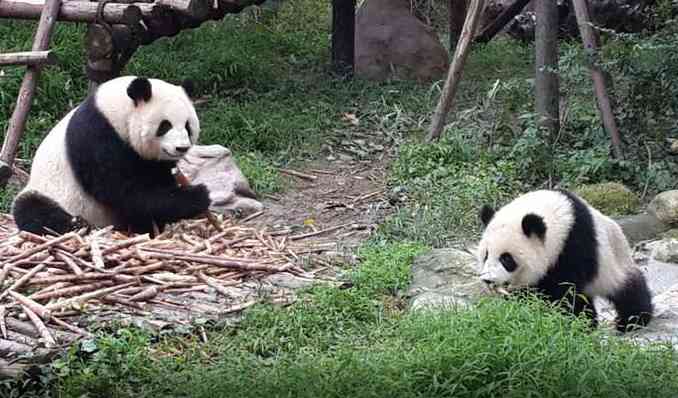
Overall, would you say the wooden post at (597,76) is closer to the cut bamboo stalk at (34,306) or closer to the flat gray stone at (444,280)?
the flat gray stone at (444,280)

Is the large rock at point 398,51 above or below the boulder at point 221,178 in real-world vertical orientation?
above

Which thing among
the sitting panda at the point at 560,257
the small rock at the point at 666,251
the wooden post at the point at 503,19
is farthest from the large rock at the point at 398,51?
the sitting panda at the point at 560,257

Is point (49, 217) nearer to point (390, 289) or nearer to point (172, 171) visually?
point (172, 171)

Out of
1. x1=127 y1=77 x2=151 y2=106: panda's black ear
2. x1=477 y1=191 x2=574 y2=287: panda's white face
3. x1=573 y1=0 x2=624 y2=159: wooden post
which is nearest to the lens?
x1=477 y1=191 x2=574 y2=287: panda's white face

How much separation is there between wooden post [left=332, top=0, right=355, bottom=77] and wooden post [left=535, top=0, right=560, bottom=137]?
331 cm

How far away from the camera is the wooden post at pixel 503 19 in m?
12.9

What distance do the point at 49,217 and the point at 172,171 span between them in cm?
88

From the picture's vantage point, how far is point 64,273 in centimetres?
571

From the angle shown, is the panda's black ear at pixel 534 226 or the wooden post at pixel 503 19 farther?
the wooden post at pixel 503 19

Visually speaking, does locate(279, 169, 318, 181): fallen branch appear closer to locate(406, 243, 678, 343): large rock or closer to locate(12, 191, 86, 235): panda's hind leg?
locate(406, 243, 678, 343): large rock

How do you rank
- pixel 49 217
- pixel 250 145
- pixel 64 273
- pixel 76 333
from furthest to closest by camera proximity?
pixel 250 145 < pixel 49 217 < pixel 64 273 < pixel 76 333

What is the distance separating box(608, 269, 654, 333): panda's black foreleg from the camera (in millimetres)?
6016

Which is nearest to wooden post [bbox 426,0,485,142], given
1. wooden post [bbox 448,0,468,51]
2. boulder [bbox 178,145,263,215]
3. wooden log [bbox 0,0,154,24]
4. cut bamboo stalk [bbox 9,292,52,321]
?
boulder [bbox 178,145,263,215]

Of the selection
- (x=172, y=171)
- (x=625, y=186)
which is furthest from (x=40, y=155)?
(x=625, y=186)
